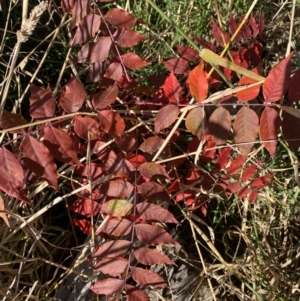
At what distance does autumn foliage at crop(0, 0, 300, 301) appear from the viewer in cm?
90

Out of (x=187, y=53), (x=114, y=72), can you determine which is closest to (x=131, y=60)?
(x=114, y=72)

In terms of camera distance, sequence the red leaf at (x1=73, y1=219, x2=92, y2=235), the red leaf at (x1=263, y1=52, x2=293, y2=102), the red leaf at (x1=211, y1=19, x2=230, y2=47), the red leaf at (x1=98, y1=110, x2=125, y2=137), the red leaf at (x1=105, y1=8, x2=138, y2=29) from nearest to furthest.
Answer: the red leaf at (x1=263, y1=52, x2=293, y2=102) → the red leaf at (x1=98, y1=110, x2=125, y2=137) → the red leaf at (x1=105, y1=8, x2=138, y2=29) → the red leaf at (x1=211, y1=19, x2=230, y2=47) → the red leaf at (x1=73, y1=219, x2=92, y2=235)

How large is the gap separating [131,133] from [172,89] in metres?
0.17

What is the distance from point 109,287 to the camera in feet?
3.38

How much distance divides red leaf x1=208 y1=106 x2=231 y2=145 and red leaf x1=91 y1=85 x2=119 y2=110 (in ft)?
0.63

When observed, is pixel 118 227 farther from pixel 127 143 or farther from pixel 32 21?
pixel 32 21

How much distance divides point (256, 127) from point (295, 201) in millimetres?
640

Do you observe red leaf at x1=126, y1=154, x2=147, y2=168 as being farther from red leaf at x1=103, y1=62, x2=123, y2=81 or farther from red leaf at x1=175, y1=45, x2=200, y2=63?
red leaf at x1=175, y1=45, x2=200, y2=63

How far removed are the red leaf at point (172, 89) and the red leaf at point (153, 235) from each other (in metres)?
0.26

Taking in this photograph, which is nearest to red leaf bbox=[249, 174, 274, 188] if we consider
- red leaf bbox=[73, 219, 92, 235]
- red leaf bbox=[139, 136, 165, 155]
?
red leaf bbox=[139, 136, 165, 155]

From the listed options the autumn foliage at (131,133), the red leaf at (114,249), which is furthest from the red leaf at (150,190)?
the red leaf at (114,249)

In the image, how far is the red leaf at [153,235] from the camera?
1.00 m

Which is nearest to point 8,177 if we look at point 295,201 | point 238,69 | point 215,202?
point 238,69

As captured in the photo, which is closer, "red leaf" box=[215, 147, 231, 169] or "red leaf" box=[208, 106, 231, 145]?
"red leaf" box=[208, 106, 231, 145]
